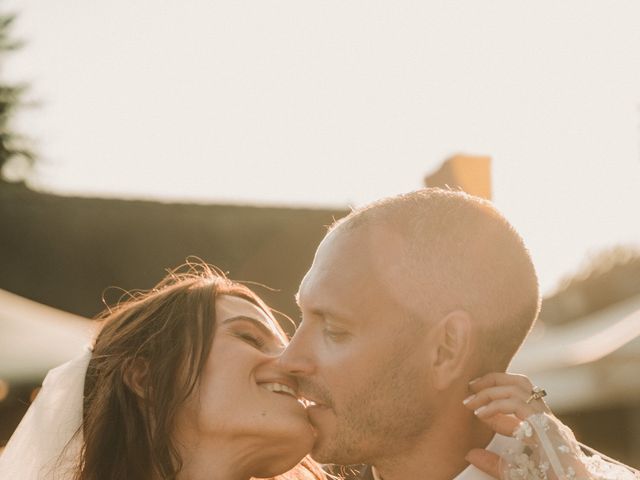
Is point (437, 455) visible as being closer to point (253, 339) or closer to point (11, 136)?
point (253, 339)

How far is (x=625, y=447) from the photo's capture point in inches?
495

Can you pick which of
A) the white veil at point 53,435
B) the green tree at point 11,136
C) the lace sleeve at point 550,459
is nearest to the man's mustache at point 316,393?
the lace sleeve at point 550,459

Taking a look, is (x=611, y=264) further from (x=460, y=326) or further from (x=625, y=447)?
(x=460, y=326)

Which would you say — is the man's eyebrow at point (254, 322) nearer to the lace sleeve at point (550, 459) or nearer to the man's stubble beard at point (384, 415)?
the man's stubble beard at point (384, 415)

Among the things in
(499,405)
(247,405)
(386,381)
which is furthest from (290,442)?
(499,405)

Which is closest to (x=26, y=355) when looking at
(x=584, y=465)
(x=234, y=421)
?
(x=234, y=421)

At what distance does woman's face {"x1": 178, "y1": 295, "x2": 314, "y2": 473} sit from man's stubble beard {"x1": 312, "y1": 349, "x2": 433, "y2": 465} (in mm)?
307

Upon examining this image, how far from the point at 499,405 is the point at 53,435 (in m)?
1.79

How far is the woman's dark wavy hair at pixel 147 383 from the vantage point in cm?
319

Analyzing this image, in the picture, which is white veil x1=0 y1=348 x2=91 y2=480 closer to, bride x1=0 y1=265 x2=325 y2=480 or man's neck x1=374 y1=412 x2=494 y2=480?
bride x1=0 y1=265 x2=325 y2=480

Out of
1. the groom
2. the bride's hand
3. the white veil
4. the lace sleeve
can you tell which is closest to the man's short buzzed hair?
the groom

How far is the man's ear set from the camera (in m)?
2.81

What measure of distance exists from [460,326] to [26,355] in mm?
3233

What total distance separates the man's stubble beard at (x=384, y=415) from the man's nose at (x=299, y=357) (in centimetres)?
17
